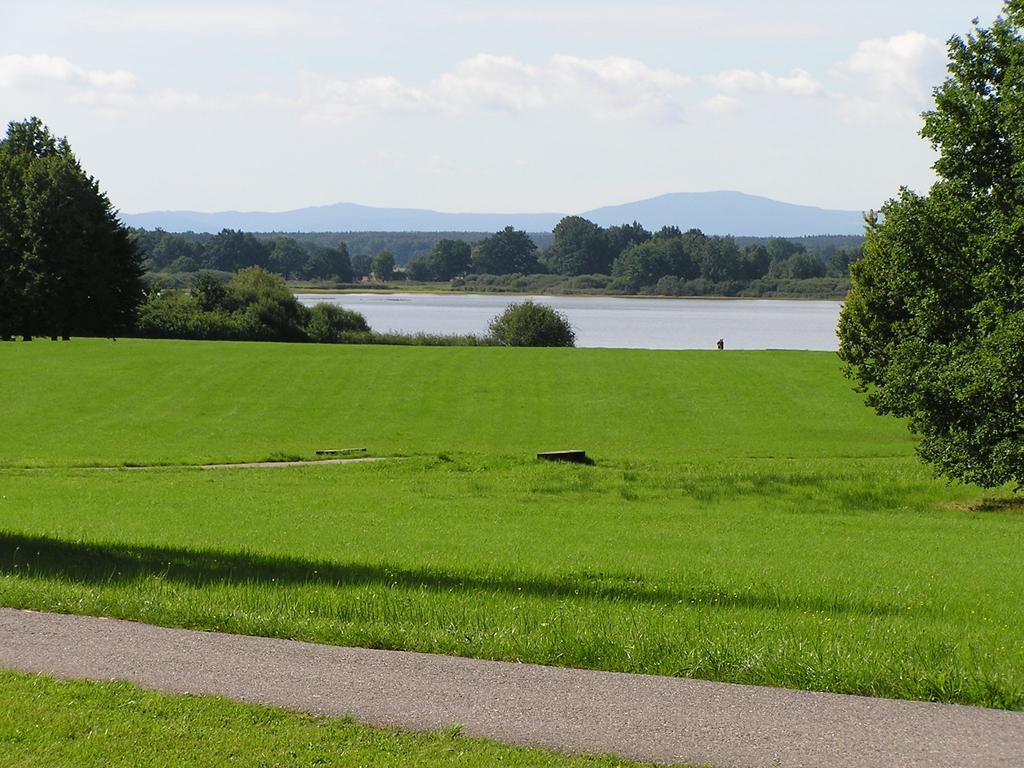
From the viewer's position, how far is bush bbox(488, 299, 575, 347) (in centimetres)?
10912

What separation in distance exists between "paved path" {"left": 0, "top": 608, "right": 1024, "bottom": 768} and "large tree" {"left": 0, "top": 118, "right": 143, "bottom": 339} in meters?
60.0

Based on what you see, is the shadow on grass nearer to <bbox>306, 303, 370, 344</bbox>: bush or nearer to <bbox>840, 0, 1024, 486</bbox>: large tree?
<bbox>840, 0, 1024, 486</bbox>: large tree

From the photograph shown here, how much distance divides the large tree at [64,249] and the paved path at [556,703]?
59995 mm

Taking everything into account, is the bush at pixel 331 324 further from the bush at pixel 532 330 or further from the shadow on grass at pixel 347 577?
the shadow on grass at pixel 347 577

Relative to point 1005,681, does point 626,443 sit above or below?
below

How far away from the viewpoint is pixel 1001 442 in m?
26.4

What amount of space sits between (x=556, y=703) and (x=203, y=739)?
226 cm

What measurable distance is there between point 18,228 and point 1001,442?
56.2 m

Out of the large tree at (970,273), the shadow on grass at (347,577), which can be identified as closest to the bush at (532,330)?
the large tree at (970,273)

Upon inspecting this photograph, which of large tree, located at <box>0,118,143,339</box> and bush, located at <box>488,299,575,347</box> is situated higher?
large tree, located at <box>0,118,143,339</box>

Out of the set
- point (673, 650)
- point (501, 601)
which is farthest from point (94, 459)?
point (673, 650)

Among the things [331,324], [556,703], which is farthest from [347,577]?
[331,324]

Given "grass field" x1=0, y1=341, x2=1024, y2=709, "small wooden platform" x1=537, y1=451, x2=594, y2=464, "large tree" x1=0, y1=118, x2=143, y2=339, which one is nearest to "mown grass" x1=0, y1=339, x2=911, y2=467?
"grass field" x1=0, y1=341, x2=1024, y2=709

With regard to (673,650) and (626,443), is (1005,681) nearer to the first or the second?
(673,650)
